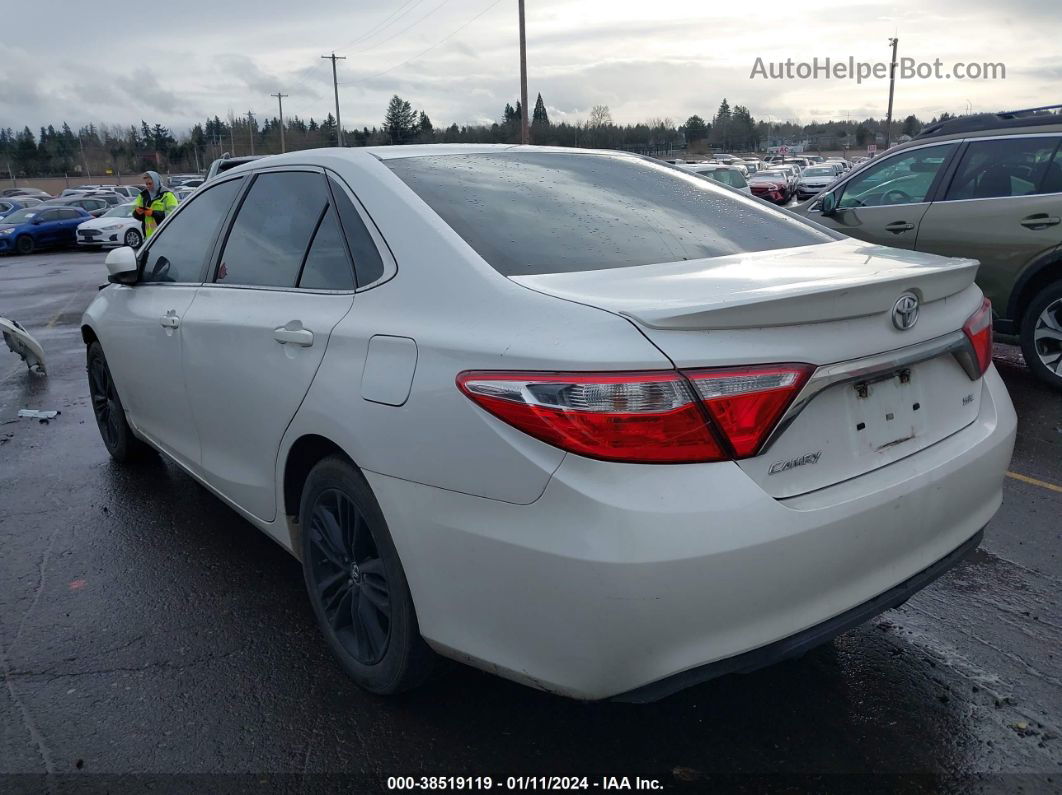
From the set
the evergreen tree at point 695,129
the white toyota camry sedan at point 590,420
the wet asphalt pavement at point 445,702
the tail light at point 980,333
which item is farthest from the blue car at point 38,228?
the evergreen tree at point 695,129

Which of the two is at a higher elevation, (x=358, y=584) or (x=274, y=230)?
(x=274, y=230)

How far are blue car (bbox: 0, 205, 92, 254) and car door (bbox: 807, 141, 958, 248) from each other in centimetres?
2615

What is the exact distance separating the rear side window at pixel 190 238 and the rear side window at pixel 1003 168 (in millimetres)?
5503

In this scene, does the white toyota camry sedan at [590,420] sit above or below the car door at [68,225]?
above

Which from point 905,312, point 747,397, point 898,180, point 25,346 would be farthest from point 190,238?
point 898,180

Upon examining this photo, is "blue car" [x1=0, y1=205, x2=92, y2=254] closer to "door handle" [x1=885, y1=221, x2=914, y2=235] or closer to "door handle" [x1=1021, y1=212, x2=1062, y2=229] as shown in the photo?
"door handle" [x1=885, y1=221, x2=914, y2=235]

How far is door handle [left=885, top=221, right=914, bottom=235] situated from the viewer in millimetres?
7066

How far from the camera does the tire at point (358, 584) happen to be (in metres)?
2.51

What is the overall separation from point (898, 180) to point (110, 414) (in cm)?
621

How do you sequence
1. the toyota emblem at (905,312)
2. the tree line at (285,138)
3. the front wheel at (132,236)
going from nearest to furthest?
the toyota emblem at (905,312), the front wheel at (132,236), the tree line at (285,138)

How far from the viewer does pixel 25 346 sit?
831 cm

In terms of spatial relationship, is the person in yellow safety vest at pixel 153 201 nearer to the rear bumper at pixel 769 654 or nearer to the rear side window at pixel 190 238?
the rear side window at pixel 190 238

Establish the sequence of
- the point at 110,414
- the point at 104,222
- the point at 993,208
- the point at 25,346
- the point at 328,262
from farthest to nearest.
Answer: the point at 104,222, the point at 25,346, the point at 993,208, the point at 110,414, the point at 328,262

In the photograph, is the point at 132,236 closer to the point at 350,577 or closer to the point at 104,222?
the point at 104,222
